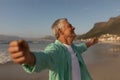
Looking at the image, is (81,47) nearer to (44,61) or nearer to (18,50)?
(44,61)

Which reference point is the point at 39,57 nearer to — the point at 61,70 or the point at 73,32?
the point at 61,70

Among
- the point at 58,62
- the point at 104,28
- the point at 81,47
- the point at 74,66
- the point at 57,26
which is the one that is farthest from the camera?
the point at 104,28

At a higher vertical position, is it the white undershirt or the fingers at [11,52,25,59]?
the fingers at [11,52,25,59]

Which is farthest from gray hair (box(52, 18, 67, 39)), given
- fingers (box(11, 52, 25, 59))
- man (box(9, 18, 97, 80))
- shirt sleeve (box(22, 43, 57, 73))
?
fingers (box(11, 52, 25, 59))

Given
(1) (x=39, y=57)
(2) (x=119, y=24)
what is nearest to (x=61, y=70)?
(1) (x=39, y=57)

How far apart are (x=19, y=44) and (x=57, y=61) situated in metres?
1.05

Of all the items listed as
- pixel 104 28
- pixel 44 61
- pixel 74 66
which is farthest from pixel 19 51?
pixel 104 28

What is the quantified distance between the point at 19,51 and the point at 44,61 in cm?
61

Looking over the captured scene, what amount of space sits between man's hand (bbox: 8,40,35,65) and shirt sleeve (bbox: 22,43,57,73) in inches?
9.9

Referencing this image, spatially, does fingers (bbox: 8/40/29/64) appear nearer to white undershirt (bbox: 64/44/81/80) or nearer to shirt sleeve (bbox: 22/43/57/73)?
shirt sleeve (bbox: 22/43/57/73)

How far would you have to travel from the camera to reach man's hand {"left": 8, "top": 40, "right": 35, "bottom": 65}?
2.13 meters

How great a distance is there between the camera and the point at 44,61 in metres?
2.77

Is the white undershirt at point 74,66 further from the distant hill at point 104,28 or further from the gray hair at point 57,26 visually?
the distant hill at point 104,28

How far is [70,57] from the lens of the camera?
3.47m
